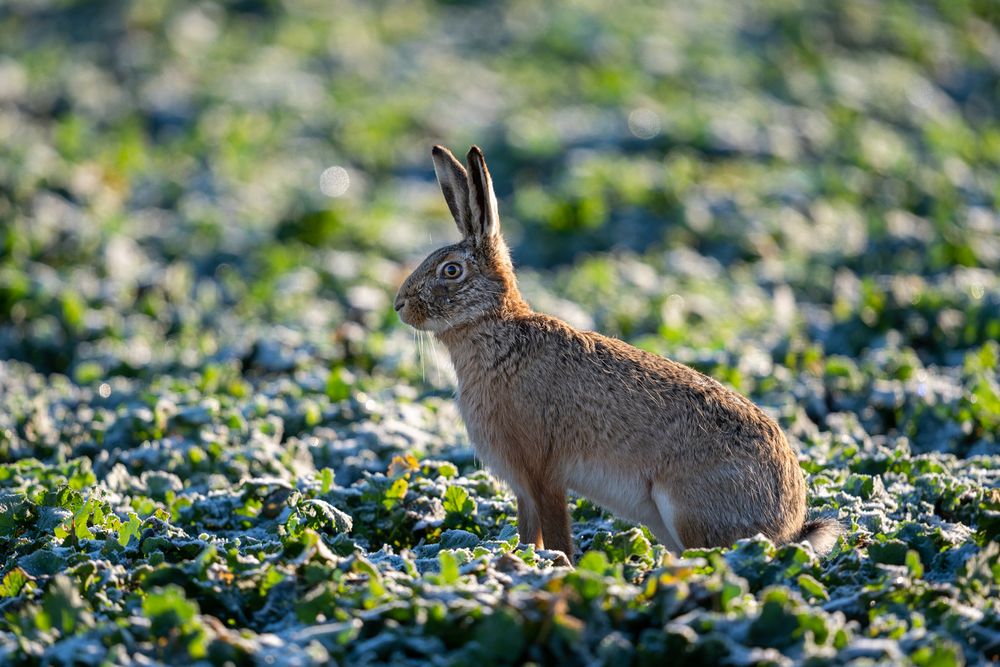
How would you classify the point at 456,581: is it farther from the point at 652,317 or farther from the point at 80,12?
the point at 80,12

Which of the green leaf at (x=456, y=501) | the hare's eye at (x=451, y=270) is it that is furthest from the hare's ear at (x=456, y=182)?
the green leaf at (x=456, y=501)

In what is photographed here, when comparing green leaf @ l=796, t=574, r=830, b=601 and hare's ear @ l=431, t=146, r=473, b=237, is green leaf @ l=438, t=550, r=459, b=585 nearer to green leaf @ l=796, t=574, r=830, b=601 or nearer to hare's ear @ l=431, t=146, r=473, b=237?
green leaf @ l=796, t=574, r=830, b=601

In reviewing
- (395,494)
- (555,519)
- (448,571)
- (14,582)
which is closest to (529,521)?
(555,519)


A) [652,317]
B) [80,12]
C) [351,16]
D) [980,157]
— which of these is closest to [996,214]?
[980,157]

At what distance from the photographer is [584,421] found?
5.88 meters

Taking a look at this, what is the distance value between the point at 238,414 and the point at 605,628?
160 inches

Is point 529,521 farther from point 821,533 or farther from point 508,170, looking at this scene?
point 508,170

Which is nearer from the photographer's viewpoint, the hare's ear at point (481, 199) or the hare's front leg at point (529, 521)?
the hare's front leg at point (529, 521)

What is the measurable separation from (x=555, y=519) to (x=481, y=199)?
174 cm

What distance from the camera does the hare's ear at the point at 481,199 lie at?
6102 mm

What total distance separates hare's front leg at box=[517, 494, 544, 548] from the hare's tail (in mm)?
1246

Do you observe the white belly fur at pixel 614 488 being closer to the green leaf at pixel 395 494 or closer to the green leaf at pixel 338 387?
the green leaf at pixel 395 494

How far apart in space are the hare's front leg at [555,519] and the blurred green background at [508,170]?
2.90 meters

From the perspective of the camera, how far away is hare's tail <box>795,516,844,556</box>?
5439 millimetres
